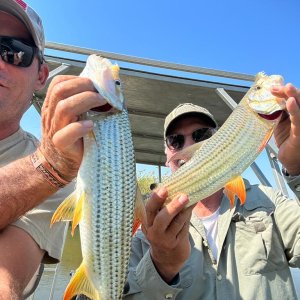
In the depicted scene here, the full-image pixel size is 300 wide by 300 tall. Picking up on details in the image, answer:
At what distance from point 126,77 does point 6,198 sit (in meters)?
4.36

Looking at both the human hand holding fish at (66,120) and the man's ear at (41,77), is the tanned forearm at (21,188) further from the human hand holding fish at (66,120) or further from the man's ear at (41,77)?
the man's ear at (41,77)

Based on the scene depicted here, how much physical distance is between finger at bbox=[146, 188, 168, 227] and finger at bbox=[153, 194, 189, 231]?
0.21ft

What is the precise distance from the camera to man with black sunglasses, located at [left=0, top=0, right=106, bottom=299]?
2.15 metres

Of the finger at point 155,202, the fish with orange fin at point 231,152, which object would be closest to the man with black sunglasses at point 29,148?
the finger at point 155,202

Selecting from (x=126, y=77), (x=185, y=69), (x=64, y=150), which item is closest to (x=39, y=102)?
(x=126, y=77)

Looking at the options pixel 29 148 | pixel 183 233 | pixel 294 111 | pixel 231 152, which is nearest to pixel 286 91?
pixel 294 111

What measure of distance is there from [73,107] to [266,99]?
5.09ft

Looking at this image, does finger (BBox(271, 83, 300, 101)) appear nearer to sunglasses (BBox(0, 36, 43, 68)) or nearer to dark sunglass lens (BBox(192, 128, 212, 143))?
dark sunglass lens (BBox(192, 128, 212, 143))

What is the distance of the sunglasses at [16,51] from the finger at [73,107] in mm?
1253

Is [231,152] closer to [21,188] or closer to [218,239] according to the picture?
[218,239]

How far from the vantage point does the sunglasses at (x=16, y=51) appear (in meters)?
3.13

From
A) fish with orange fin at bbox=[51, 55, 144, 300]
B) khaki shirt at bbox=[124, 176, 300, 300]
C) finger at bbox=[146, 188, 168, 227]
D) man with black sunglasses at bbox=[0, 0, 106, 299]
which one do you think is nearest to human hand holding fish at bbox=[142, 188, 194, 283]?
finger at bbox=[146, 188, 168, 227]

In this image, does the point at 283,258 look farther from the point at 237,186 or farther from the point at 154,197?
the point at 154,197

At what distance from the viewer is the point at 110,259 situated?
219 cm
